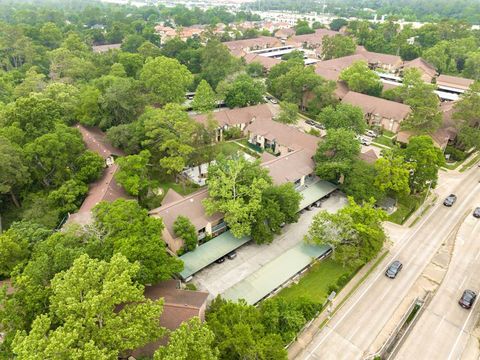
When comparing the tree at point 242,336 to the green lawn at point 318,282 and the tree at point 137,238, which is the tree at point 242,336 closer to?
the tree at point 137,238

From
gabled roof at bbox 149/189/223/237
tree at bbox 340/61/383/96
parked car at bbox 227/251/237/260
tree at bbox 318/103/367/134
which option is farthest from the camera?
tree at bbox 340/61/383/96

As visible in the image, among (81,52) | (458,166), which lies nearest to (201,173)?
(458,166)

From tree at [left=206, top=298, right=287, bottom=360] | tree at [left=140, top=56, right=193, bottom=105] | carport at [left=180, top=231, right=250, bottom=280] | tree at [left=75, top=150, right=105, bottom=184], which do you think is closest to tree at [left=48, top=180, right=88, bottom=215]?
tree at [left=75, top=150, right=105, bottom=184]

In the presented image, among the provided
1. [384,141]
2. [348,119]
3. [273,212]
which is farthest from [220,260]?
[384,141]

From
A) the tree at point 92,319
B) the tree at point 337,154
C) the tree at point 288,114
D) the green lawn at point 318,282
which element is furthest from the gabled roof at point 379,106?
the tree at point 92,319

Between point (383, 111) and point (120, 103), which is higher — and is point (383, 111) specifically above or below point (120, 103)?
below

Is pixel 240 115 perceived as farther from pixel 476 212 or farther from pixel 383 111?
pixel 476 212

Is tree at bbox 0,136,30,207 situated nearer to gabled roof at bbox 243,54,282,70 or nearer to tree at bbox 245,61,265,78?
tree at bbox 245,61,265,78
